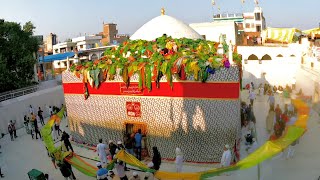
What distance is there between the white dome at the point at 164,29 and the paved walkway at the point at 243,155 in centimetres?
607

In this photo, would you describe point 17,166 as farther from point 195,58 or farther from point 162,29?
point 162,29

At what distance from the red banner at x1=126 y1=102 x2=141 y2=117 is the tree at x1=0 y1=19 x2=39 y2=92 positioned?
39.6ft

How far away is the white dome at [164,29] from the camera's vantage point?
1664 cm

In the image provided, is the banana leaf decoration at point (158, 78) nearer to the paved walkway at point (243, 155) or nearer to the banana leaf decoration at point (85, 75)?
the paved walkway at point (243, 155)

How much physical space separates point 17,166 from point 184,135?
277 inches

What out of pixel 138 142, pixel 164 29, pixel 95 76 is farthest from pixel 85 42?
pixel 138 142

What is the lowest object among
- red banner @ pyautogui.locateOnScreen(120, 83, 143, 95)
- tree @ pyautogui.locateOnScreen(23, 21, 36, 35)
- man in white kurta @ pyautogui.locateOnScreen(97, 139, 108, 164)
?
man in white kurta @ pyautogui.locateOnScreen(97, 139, 108, 164)

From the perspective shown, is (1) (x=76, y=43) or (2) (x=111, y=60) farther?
(1) (x=76, y=43)

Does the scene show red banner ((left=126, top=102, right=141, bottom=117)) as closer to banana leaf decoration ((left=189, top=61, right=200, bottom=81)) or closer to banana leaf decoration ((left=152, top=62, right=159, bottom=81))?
banana leaf decoration ((left=152, top=62, right=159, bottom=81))

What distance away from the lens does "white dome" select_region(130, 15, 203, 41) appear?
16.6 m

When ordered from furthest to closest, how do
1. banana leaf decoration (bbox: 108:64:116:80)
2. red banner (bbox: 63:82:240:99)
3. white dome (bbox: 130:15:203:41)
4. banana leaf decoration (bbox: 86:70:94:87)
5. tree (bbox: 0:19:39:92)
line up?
tree (bbox: 0:19:39:92) → white dome (bbox: 130:15:203:41) → banana leaf decoration (bbox: 86:70:94:87) → banana leaf decoration (bbox: 108:64:116:80) → red banner (bbox: 63:82:240:99)

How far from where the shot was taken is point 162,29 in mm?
16734

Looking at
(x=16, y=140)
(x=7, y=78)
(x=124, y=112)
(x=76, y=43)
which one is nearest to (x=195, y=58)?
(x=124, y=112)

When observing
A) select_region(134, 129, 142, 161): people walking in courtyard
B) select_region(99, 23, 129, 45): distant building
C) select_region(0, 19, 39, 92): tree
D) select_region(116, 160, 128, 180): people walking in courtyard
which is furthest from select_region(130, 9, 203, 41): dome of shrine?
select_region(99, 23, 129, 45): distant building
